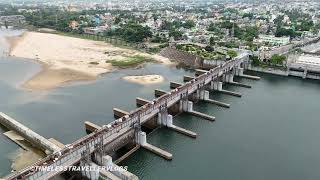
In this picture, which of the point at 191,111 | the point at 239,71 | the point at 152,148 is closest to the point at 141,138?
the point at 152,148

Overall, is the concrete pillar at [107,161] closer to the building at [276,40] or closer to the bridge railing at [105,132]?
the bridge railing at [105,132]

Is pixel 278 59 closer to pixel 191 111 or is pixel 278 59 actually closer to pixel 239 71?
pixel 239 71

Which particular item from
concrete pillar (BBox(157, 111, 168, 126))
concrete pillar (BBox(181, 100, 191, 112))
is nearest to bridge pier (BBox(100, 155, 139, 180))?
concrete pillar (BBox(157, 111, 168, 126))

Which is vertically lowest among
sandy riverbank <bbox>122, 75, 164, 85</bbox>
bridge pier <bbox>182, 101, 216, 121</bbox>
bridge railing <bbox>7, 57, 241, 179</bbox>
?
bridge pier <bbox>182, 101, 216, 121</bbox>

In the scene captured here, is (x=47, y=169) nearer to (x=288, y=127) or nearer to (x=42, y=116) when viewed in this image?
(x=42, y=116)

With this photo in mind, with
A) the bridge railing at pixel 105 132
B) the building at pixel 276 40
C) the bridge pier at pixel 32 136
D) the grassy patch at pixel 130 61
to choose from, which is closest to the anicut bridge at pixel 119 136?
the bridge railing at pixel 105 132

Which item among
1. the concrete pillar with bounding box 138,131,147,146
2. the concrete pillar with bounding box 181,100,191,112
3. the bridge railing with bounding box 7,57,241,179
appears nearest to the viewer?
the bridge railing with bounding box 7,57,241,179

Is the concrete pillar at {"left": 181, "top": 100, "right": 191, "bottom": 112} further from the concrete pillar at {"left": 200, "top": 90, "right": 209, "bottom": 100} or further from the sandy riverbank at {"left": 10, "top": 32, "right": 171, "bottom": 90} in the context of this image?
the sandy riverbank at {"left": 10, "top": 32, "right": 171, "bottom": 90}
